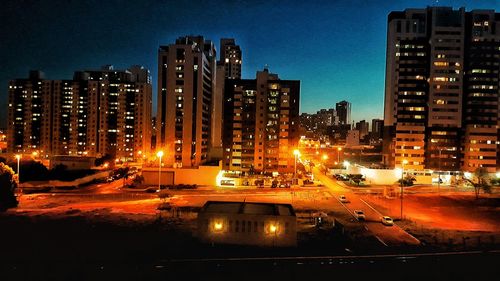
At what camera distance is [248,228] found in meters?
19.9

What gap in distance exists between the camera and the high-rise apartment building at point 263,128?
170 feet

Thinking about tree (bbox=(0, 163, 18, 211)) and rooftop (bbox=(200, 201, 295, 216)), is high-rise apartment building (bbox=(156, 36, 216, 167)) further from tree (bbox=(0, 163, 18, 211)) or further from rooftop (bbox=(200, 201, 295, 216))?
rooftop (bbox=(200, 201, 295, 216))

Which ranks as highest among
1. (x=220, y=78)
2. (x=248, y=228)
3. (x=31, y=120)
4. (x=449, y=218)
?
(x=220, y=78)

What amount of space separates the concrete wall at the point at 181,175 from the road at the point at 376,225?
48.1 ft

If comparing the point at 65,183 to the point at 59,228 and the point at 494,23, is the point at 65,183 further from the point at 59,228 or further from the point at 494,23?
the point at 494,23

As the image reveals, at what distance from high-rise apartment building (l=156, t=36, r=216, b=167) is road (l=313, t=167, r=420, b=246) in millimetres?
19197

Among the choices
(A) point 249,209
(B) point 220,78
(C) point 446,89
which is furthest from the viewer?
(B) point 220,78

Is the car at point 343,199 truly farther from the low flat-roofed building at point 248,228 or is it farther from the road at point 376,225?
the low flat-roofed building at point 248,228

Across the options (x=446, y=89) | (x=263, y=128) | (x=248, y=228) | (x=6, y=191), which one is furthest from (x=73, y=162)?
(x=446, y=89)

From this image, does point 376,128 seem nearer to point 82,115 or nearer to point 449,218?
point 82,115

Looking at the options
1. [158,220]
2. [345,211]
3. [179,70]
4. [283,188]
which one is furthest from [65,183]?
[345,211]

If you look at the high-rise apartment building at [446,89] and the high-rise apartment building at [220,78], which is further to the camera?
the high-rise apartment building at [220,78]

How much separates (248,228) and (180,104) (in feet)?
105

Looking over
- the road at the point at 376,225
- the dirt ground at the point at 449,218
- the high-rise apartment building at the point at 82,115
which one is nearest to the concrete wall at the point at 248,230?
the road at the point at 376,225
